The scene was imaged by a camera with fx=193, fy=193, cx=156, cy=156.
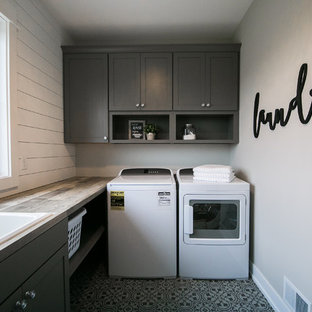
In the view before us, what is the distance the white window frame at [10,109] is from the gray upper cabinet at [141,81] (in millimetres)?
952

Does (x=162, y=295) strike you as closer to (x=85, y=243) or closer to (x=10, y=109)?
(x=85, y=243)

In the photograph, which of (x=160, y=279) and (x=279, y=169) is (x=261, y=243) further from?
(x=160, y=279)

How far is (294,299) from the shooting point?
1.27m

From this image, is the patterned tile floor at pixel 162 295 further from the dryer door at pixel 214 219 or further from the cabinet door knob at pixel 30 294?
the cabinet door knob at pixel 30 294

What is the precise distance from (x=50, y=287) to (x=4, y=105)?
1311 mm

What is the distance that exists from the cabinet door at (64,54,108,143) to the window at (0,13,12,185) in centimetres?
81

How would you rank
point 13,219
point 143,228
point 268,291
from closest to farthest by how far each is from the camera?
point 13,219 → point 268,291 → point 143,228

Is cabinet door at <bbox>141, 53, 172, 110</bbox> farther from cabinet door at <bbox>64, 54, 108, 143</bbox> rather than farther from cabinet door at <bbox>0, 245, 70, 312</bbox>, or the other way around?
cabinet door at <bbox>0, 245, 70, 312</bbox>

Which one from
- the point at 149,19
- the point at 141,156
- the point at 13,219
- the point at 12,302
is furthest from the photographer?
the point at 141,156

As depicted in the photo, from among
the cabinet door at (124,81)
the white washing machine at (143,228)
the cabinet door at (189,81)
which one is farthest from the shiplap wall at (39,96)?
the cabinet door at (189,81)

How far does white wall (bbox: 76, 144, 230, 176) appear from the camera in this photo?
2582 mm

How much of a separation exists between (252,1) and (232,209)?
199 centimetres

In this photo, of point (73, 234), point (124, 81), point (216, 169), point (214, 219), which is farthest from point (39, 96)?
point (214, 219)

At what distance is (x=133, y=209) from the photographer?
181 centimetres
